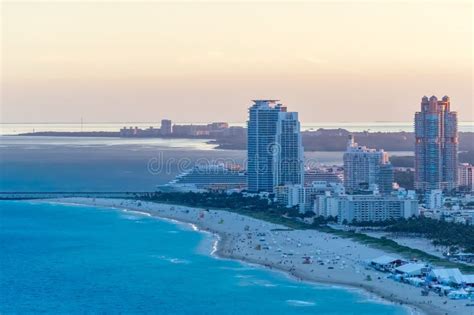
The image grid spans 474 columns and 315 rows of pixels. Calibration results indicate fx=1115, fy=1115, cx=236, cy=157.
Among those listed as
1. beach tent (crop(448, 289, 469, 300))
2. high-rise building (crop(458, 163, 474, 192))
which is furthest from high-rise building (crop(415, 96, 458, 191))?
beach tent (crop(448, 289, 469, 300))

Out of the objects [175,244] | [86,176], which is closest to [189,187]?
[86,176]

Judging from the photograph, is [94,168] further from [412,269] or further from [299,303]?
[299,303]

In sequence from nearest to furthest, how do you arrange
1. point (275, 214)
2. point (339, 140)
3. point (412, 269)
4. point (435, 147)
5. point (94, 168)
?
point (412, 269) < point (275, 214) < point (435, 147) < point (94, 168) < point (339, 140)

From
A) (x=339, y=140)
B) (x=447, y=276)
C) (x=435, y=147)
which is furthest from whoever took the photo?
(x=339, y=140)

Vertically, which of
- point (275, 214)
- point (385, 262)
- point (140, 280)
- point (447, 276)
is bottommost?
point (140, 280)

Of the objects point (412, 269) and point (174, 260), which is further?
point (174, 260)

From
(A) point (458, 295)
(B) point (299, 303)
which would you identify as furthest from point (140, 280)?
(A) point (458, 295)

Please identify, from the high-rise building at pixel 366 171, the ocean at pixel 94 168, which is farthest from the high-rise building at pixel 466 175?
the ocean at pixel 94 168
